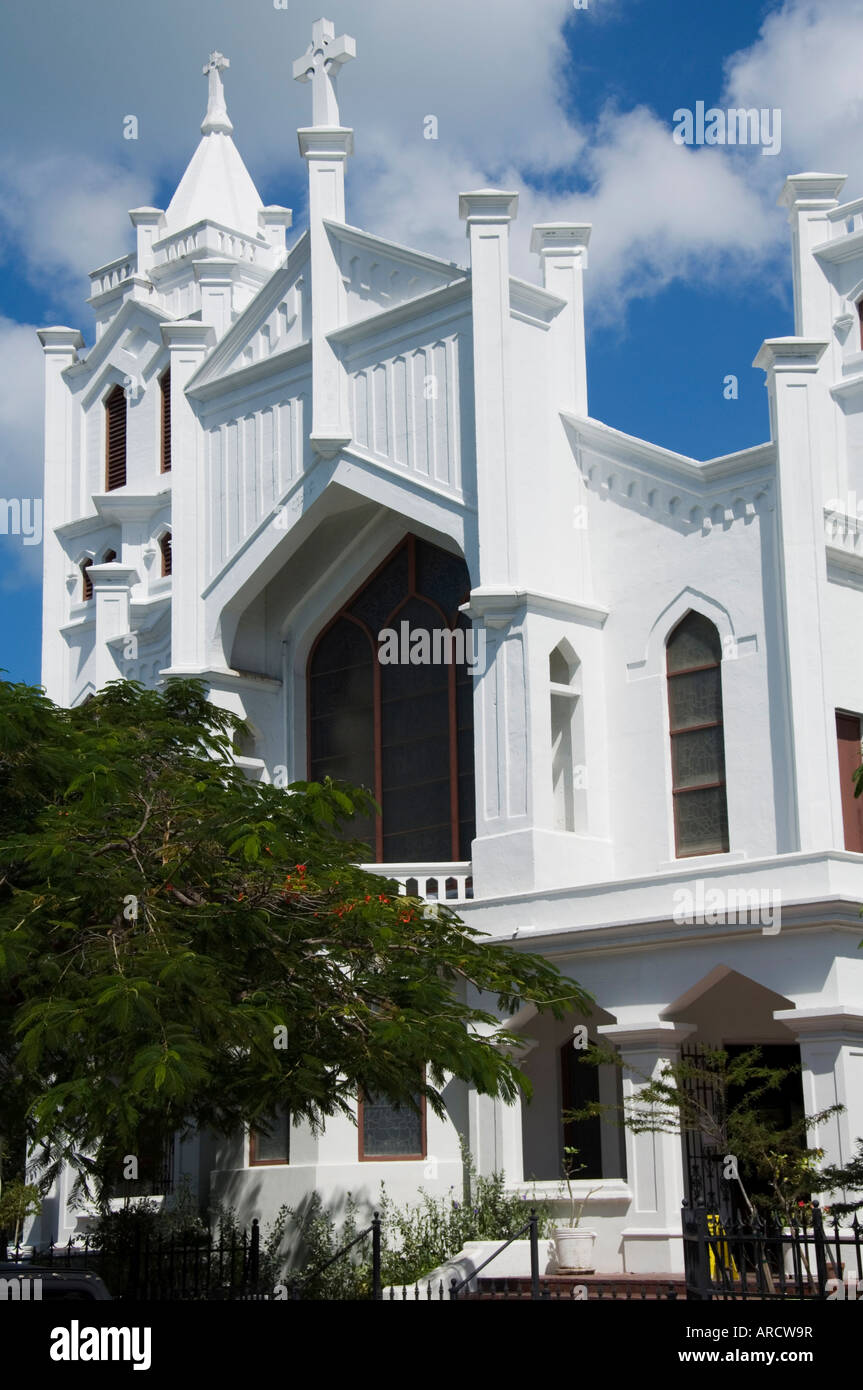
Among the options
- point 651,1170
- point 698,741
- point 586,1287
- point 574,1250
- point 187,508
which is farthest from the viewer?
point 187,508

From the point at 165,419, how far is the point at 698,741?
14431 mm

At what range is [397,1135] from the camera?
22000mm

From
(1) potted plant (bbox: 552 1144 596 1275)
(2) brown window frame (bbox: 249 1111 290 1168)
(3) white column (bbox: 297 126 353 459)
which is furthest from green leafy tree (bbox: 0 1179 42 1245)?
(3) white column (bbox: 297 126 353 459)

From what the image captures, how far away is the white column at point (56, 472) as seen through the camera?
3400 centimetres

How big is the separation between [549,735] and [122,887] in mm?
8626

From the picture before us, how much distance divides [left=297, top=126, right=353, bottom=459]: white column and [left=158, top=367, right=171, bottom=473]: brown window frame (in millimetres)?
7646

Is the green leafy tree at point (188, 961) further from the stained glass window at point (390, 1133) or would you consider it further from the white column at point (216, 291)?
the white column at point (216, 291)

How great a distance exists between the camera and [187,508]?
1084 inches

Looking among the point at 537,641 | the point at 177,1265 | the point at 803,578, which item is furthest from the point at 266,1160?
the point at 803,578

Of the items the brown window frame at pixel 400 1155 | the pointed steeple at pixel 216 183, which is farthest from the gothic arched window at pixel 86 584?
the brown window frame at pixel 400 1155

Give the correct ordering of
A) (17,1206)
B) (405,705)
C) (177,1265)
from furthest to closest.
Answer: (405,705) < (17,1206) < (177,1265)

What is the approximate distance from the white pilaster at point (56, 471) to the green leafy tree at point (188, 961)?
53.1 ft

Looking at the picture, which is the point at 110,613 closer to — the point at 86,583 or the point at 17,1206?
the point at 86,583

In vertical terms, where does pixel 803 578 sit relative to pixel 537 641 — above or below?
above
